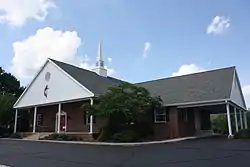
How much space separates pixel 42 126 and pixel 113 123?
11558mm

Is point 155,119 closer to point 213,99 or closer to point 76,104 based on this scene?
point 213,99

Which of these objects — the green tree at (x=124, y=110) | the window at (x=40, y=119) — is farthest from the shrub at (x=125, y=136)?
the window at (x=40, y=119)

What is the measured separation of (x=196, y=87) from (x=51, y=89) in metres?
12.3

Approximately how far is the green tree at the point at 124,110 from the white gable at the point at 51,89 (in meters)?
2.95

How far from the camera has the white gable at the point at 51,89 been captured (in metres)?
23.3

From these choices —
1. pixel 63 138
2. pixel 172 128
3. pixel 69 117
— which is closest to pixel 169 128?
pixel 172 128

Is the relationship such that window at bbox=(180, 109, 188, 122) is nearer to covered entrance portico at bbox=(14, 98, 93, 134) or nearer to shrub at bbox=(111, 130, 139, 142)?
shrub at bbox=(111, 130, 139, 142)

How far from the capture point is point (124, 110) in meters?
18.4

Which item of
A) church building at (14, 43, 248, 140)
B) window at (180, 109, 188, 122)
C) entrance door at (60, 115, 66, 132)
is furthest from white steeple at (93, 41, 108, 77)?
window at (180, 109, 188, 122)

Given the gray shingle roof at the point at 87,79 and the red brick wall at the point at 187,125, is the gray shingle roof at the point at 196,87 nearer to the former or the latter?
the red brick wall at the point at 187,125

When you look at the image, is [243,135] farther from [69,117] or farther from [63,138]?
[69,117]

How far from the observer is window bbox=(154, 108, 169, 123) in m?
21.9

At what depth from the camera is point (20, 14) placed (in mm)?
16578

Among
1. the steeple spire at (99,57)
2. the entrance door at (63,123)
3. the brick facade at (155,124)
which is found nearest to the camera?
the brick facade at (155,124)
